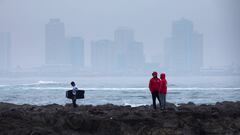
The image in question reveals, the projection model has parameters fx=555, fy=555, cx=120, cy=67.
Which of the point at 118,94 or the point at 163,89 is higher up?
the point at 163,89

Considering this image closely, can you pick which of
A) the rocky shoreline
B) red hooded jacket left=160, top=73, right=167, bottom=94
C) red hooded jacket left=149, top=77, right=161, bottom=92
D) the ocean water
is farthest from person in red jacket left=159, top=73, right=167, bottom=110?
the ocean water

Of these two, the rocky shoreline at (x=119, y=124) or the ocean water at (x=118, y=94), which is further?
the ocean water at (x=118, y=94)

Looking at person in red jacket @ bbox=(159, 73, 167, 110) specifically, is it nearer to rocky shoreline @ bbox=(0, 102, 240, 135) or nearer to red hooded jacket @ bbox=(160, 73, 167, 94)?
red hooded jacket @ bbox=(160, 73, 167, 94)

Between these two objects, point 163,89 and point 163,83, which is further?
point 163,89

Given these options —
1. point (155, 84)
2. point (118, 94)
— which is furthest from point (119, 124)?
point (118, 94)

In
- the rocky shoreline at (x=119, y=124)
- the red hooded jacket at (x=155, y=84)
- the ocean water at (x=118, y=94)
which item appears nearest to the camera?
the rocky shoreline at (x=119, y=124)

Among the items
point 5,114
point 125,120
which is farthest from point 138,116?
point 5,114

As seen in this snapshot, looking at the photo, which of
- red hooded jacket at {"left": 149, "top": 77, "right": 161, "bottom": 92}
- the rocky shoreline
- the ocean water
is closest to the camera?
the rocky shoreline

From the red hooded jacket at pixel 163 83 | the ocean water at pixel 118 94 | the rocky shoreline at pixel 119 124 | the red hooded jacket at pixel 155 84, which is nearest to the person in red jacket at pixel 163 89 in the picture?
the red hooded jacket at pixel 163 83

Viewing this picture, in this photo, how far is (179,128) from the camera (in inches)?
585

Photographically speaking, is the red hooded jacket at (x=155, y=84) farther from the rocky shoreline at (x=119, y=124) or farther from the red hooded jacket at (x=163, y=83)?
the rocky shoreline at (x=119, y=124)

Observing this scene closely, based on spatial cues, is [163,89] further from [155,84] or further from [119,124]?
[119,124]

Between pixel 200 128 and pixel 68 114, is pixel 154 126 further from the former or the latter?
pixel 68 114

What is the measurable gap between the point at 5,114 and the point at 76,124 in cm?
206
